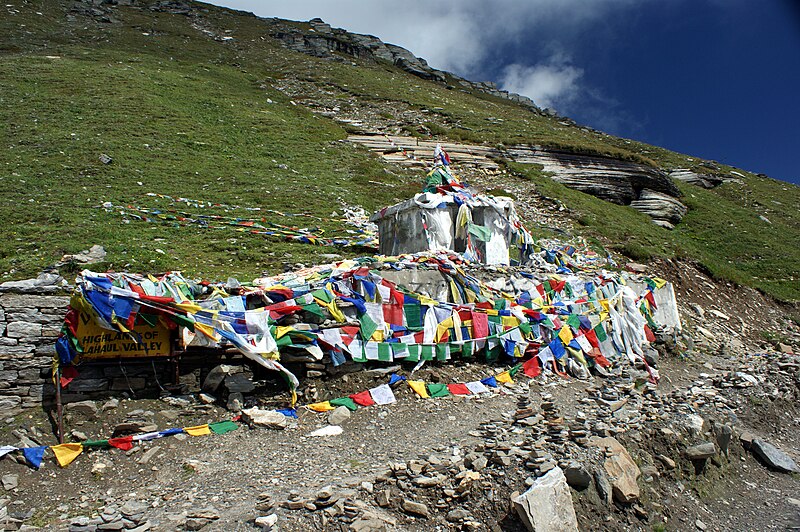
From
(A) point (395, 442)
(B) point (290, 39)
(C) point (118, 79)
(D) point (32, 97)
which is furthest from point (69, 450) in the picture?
(B) point (290, 39)

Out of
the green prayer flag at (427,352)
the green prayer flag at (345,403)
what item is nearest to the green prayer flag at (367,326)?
the green prayer flag at (427,352)

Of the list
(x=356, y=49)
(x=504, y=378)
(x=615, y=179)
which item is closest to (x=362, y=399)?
(x=504, y=378)

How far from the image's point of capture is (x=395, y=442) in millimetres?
7203

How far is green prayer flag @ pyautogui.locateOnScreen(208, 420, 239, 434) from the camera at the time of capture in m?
7.20

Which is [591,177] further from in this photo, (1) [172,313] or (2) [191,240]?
(1) [172,313]

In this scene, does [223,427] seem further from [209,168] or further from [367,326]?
[209,168]

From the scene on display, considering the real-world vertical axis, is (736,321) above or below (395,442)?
above

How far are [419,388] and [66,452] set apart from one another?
5.06m

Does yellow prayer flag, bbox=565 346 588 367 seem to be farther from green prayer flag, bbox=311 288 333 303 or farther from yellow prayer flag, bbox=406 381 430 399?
green prayer flag, bbox=311 288 333 303

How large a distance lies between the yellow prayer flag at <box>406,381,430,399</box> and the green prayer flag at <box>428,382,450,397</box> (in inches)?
3.8

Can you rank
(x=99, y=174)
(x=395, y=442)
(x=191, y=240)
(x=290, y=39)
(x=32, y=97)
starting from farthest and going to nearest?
(x=290, y=39)
(x=32, y=97)
(x=99, y=174)
(x=191, y=240)
(x=395, y=442)

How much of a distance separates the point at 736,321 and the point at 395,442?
16.4 metres

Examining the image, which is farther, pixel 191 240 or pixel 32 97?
pixel 32 97

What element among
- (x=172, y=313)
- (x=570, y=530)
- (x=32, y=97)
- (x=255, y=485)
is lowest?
(x=255, y=485)
